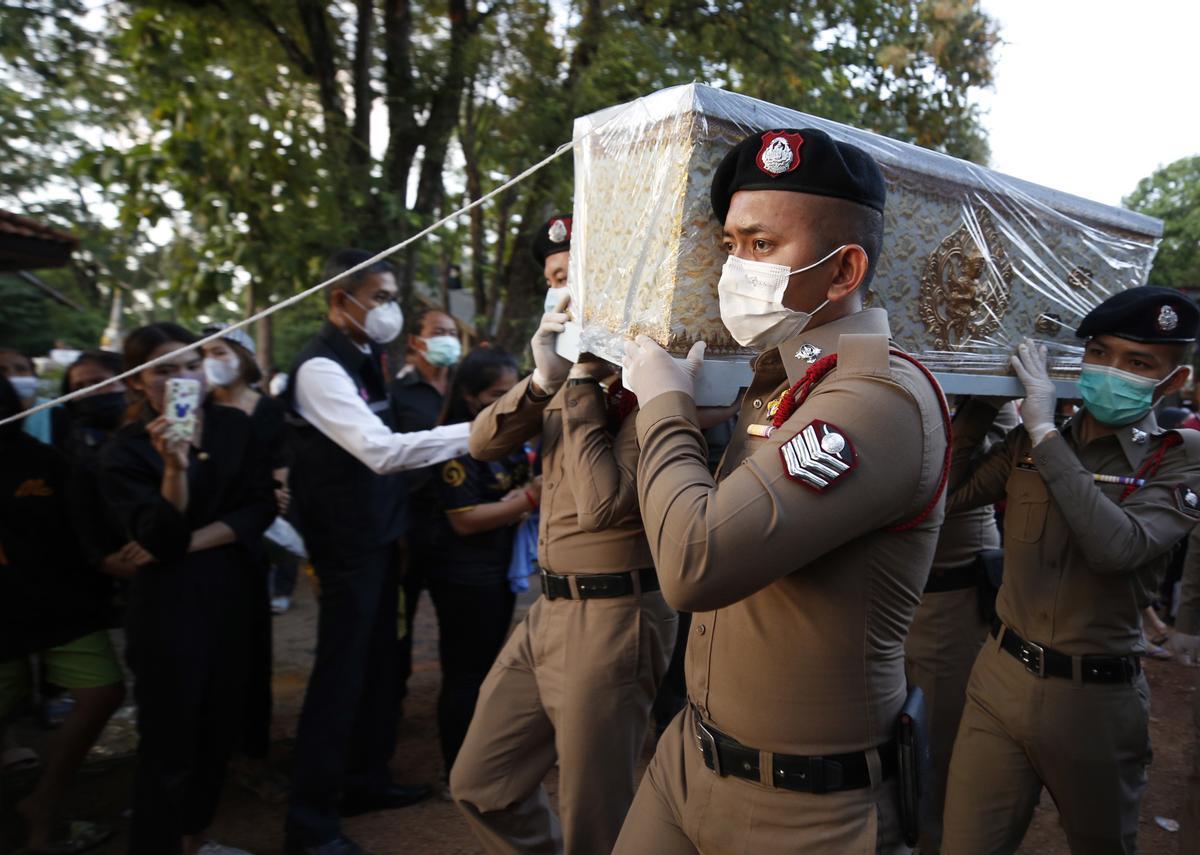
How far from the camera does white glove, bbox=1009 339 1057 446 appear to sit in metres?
2.53

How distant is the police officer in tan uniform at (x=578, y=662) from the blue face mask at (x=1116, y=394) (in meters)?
1.37

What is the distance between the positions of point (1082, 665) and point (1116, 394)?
2.57 feet

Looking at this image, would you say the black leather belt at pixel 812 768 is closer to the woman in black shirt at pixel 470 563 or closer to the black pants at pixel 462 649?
the woman in black shirt at pixel 470 563

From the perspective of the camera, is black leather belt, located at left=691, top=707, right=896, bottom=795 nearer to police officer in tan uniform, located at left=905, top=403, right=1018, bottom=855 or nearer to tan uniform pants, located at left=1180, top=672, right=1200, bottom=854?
tan uniform pants, located at left=1180, top=672, right=1200, bottom=854

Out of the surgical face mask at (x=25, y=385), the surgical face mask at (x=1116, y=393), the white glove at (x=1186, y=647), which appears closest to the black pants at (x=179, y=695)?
the surgical face mask at (x=25, y=385)

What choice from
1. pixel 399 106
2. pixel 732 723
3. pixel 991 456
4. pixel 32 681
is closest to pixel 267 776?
pixel 32 681

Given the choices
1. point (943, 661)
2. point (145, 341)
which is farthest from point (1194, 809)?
point (145, 341)

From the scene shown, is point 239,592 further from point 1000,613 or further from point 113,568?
point 1000,613

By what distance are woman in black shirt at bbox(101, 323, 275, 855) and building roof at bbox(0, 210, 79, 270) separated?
4.66 m

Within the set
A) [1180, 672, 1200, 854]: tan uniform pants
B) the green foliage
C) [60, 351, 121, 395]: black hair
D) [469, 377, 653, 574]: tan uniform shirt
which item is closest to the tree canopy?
[60, 351, 121, 395]: black hair

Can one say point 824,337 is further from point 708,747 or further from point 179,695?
point 179,695

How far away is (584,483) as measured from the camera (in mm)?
2619

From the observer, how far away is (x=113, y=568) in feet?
10.9

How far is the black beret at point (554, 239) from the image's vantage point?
3455mm
